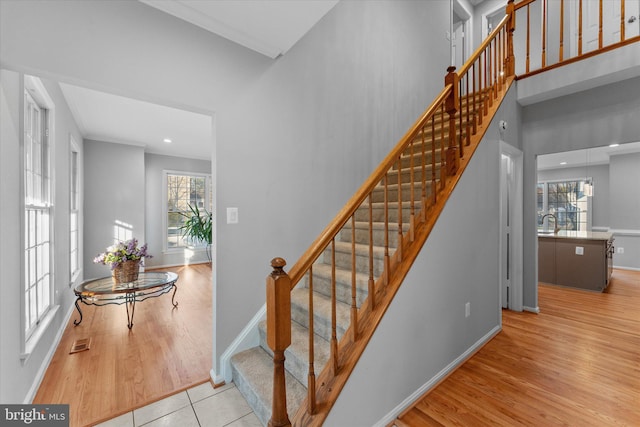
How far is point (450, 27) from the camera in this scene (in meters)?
4.57

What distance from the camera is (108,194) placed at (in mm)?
5078

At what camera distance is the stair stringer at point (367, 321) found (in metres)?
1.37

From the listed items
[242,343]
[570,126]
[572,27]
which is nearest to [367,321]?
[242,343]

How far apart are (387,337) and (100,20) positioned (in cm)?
250

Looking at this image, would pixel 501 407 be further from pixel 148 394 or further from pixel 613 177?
pixel 613 177

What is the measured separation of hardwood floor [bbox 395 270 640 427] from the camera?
1.74 m

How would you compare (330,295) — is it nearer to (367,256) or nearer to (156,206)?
(367,256)

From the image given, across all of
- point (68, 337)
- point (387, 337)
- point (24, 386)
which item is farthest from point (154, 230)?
point (387, 337)

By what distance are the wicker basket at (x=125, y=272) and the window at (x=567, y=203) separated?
949 centimetres

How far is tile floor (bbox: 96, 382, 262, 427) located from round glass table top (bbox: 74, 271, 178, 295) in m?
1.34

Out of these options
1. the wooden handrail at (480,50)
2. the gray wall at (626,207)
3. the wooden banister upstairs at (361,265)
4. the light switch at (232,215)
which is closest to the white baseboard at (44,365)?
the light switch at (232,215)

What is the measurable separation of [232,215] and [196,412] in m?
1.33

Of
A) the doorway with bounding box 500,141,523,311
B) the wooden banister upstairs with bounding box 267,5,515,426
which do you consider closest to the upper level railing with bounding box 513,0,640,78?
the wooden banister upstairs with bounding box 267,5,515,426

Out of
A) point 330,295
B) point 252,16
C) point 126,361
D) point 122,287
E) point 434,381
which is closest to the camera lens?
point 252,16
